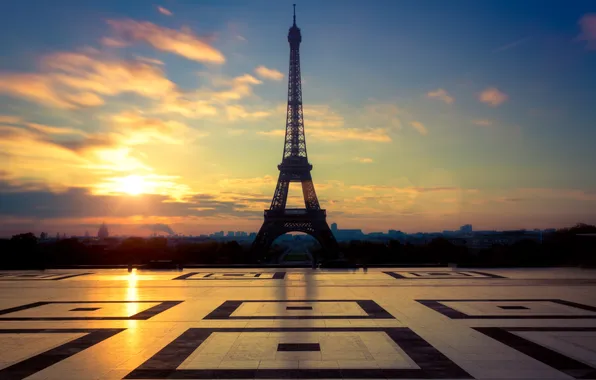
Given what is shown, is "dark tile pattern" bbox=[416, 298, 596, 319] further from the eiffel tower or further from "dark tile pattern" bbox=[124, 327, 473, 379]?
the eiffel tower

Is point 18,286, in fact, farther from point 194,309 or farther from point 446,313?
point 446,313

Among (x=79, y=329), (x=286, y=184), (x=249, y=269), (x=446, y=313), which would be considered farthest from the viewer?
(x=286, y=184)

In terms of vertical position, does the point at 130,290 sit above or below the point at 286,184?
below

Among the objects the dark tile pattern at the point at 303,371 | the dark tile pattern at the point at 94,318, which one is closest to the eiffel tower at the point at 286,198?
the dark tile pattern at the point at 94,318

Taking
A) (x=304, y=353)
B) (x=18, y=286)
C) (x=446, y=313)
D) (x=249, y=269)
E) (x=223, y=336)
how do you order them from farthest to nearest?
(x=249, y=269)
(x=18, y=286)
(x=446, y=313)
(x=223, y=336)
(x=304, y=353)

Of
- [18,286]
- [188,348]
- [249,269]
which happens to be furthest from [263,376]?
[249,269]

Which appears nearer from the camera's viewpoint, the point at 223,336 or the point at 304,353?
the point at 304,353
